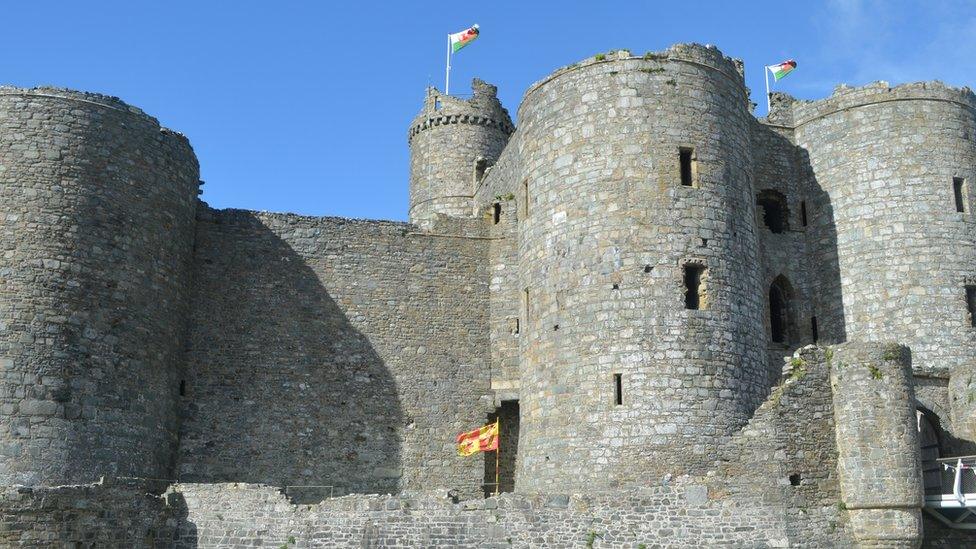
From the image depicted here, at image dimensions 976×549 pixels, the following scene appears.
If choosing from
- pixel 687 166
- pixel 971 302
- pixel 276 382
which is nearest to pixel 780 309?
pixel 971 302

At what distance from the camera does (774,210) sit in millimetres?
23484

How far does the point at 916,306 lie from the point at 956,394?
200 cm

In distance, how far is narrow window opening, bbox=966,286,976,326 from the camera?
70.2ft

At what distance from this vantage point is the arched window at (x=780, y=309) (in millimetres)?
22609

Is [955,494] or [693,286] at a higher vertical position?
[693,286]

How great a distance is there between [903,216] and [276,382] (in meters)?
13.8

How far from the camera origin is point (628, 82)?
65.9 feet

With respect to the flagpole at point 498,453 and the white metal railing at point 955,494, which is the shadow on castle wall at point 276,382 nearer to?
the flagpole at point 498,453

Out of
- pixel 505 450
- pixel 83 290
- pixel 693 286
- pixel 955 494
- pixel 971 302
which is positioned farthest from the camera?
pixel 505 450

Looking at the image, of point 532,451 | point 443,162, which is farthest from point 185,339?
point 443,162

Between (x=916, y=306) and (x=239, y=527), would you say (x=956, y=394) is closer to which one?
(x=916, y=306)

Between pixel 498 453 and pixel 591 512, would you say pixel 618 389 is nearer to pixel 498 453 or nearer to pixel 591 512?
pixel 591 512

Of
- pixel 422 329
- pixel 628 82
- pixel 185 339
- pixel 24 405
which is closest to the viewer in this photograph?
pixel 24 405

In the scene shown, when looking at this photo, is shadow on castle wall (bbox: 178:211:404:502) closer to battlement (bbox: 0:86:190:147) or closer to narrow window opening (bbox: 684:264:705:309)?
battlement (bbox: 0:86:190:147)
